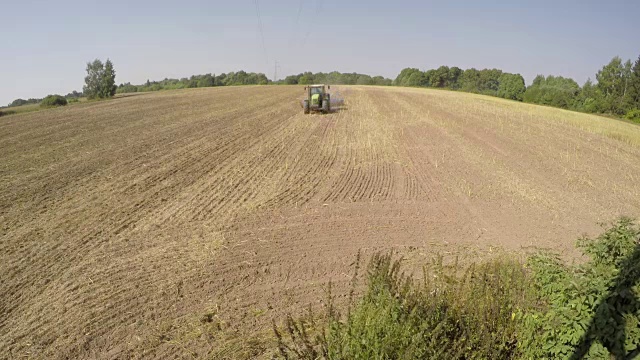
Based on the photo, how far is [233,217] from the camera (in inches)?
371

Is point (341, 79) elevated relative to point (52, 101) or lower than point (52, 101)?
elevated

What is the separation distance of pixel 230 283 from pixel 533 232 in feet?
21.7

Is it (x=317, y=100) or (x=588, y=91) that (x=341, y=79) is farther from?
(x=317, y=100)

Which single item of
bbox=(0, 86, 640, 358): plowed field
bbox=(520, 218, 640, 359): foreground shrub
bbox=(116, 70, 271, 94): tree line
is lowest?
bbox=(0, 86, 640, 358): plowed field

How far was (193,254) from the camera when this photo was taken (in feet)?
25.2

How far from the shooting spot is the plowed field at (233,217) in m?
5.86

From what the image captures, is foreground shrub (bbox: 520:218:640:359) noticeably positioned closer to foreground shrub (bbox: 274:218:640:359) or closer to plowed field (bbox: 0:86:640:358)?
foreground shrub (bbox: 274:218:640:359)

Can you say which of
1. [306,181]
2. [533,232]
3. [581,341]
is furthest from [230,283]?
[533,232]

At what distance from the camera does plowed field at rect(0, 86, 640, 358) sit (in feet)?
19.2

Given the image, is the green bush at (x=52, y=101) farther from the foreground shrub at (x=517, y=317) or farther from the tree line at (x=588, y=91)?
the tree line at (x=588, y=91)

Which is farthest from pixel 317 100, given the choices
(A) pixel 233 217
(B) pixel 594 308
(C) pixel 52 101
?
(C) pixel 52 101

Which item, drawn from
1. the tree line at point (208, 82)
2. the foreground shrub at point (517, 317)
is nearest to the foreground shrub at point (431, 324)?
the foreground shrub at point (517, 317)

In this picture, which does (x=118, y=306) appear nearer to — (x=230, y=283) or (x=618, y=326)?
(x=230, y=283)

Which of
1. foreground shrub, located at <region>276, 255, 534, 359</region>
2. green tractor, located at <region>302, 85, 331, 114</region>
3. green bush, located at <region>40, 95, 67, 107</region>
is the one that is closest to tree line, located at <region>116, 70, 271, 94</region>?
green bush, located at <region>40, 95, 67, 107</region>
